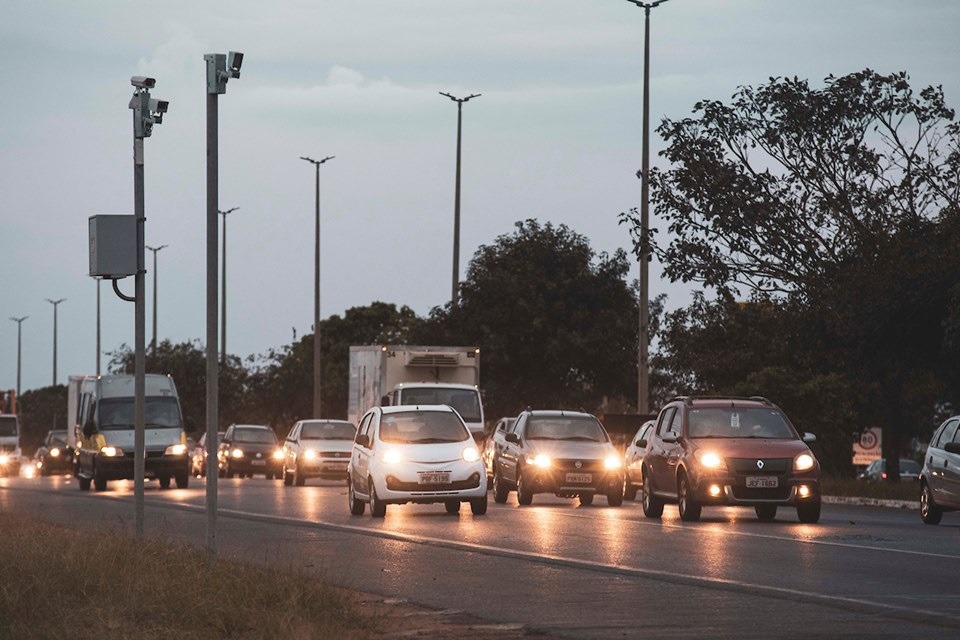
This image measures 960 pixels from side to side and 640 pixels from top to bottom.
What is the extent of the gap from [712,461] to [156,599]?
14095 millimetres

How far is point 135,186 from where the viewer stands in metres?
20.0

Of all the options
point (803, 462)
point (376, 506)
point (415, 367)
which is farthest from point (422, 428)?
point (415, 367)

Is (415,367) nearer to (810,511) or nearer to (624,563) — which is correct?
(810,511)

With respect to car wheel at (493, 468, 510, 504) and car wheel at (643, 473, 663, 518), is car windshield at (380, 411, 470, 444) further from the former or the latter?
car wheel at (493, 468, 510, 504)

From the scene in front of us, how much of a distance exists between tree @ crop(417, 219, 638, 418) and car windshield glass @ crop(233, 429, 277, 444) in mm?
6844

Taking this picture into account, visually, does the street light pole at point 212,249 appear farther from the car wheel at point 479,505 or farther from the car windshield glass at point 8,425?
the car windshield glass at point 8,425

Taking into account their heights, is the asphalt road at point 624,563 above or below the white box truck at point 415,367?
below

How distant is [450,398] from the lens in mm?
42219

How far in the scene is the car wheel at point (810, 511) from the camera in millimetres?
26109

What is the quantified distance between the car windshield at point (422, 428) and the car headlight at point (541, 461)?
3.52m

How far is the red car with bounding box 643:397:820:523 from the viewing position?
26.1m

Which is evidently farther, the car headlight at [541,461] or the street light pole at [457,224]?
the street light pole at [457,224]

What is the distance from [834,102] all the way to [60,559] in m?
24.5

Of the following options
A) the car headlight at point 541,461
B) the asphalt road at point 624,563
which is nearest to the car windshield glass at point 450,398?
the car headlight at point 541,461
